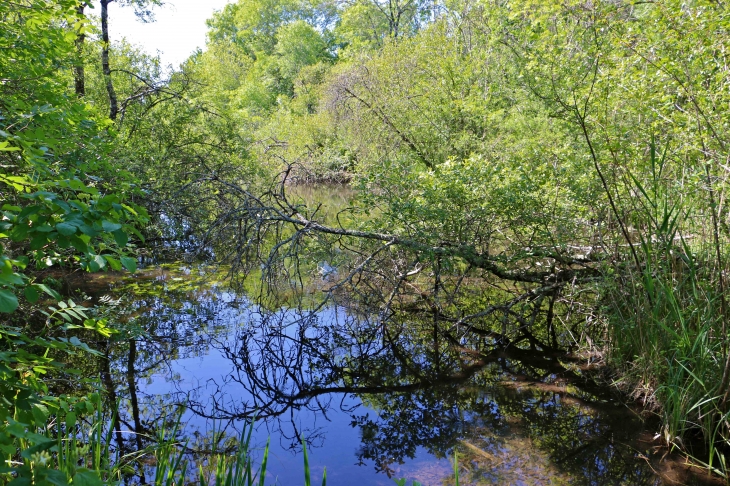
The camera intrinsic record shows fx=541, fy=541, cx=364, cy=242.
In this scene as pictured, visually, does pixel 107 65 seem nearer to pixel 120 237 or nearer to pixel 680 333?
pixel 120 237

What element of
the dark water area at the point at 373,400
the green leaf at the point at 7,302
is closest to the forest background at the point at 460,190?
the green leaf at the point at 7,302

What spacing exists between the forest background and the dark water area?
1.55ft

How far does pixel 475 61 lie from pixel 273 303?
24.9 ft

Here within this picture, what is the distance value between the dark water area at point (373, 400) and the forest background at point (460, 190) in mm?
471

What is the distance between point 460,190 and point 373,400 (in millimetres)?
2680

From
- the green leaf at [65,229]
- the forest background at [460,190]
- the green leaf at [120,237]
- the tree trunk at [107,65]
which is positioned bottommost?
the green leaf at [65,229]

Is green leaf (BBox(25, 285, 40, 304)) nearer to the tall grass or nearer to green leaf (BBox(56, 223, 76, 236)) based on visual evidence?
green leaf (BBox(56, 223, 76, 236))

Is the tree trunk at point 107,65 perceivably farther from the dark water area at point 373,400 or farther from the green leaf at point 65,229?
the green leaf at point 65,229

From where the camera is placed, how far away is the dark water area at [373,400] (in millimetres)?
4430

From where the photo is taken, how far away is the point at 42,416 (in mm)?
1965

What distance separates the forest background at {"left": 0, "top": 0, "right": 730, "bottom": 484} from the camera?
8.51ft

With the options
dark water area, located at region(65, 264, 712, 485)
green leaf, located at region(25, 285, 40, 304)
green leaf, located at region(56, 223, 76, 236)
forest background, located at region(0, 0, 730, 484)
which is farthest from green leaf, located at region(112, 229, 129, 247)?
dark water area, located at region(65, 264, 712, 485)

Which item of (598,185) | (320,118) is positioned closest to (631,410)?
(598,185)

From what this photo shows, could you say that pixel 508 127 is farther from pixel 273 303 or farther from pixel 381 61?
pixel 273 303
